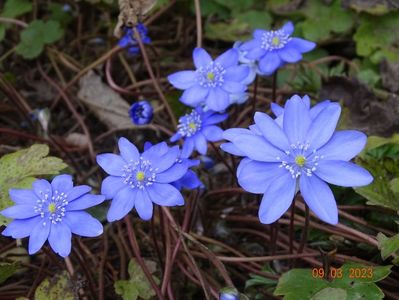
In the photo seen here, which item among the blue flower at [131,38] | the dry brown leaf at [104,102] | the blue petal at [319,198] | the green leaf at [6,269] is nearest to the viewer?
the blue petal at [319,198]

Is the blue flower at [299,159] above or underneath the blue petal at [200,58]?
underneath

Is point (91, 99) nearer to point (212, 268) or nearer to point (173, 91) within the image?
point (173, 91)

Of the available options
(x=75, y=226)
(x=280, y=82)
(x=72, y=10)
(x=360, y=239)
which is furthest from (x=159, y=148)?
(x=72, y=10)

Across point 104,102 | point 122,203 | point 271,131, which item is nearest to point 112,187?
point 122,203

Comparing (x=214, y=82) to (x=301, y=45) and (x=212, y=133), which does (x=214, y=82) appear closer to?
(x=212, y=133)

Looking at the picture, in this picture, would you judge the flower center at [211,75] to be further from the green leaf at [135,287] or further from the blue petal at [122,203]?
the green leaf at [135,287]

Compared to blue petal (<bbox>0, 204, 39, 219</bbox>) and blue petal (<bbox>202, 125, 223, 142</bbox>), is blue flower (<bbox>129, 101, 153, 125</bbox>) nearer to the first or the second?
blue petal (<bbox>202, 125, 223, 142</bbox>)

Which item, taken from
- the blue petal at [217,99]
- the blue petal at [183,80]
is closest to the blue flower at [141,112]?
the blue petal at [183,80]
